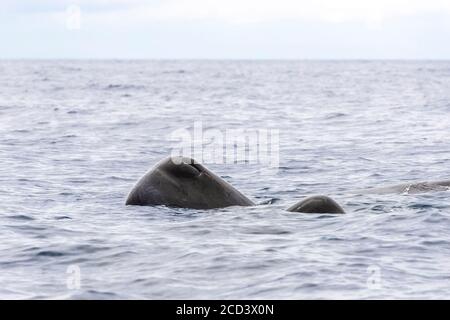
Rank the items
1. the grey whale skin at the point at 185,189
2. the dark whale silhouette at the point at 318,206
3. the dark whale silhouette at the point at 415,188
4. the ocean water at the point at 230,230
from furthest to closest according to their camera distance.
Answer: the dark whale silhouette at the point at 415,188 < the grey whale skin at the point at 185,189 < the dark whale silhouette at the point at 318,206 < the ocean water at the point at 230,230

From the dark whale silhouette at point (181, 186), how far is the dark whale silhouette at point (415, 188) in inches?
139

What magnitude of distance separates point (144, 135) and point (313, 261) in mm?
22421

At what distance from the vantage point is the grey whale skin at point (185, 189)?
14625 mm

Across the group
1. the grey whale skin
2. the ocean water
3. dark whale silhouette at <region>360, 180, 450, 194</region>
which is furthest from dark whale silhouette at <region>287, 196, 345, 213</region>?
dark whale silhouette at <region>360, 180, 450, 194</region>

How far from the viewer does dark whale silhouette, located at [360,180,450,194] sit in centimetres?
1691

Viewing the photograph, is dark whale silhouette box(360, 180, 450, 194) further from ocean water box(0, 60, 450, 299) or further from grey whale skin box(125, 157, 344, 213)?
grey whale skin box(125, 157, 344, 213)

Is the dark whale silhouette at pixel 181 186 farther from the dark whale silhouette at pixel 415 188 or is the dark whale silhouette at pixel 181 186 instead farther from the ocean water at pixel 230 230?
the dark whale silhouette at pixel 415 188

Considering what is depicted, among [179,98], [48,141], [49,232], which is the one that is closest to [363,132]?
[48,141]

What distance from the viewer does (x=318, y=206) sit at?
14508 mm

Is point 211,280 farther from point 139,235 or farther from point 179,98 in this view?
point 179,98

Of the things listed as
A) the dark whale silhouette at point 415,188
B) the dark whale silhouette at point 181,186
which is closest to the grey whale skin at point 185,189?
the dark whale silhouette at point 181,186

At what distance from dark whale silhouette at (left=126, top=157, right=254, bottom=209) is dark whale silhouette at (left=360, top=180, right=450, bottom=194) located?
3.54m

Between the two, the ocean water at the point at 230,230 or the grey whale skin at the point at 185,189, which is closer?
the ocean water at the point at 230,230

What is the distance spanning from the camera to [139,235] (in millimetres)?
13391
